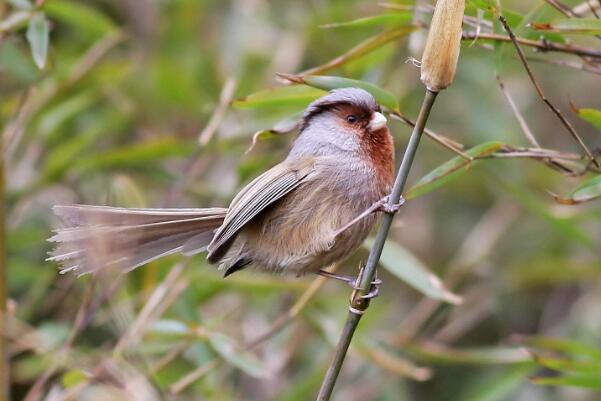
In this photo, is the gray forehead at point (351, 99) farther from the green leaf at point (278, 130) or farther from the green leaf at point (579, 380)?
the green leaf at point (579, 380)

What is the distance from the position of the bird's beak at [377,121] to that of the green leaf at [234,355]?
1.00m

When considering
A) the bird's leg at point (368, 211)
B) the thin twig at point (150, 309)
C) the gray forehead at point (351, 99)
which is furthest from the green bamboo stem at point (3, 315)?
the gray forehead at point (351, 99)

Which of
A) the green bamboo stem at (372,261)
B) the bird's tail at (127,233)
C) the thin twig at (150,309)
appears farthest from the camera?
the thin twig at (150,309)

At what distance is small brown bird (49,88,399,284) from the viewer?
307 centimetres

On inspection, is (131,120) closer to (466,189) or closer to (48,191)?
(48,191)

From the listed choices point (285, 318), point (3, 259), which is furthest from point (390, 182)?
point (3, 259)

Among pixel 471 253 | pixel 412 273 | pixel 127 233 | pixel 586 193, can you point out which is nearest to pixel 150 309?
pixel 127 233

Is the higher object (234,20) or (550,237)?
(234,20)

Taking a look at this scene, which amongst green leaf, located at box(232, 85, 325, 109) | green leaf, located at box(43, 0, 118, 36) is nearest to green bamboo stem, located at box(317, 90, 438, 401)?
green leaf, located at box(232, 85, 325, 109)

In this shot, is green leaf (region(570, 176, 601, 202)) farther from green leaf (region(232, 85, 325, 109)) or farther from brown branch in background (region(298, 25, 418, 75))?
green leaf (region(232, 85, 325, 109))

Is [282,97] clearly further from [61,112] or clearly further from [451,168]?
[61,112]

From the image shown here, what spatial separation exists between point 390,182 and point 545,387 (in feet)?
6.65

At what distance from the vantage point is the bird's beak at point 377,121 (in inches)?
125

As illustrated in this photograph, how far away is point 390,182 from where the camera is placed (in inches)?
128
